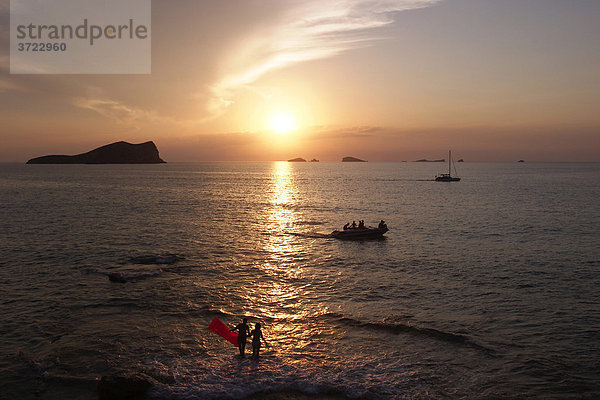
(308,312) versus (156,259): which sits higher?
(156,259)

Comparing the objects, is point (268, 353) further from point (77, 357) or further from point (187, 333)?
point (77, 357)

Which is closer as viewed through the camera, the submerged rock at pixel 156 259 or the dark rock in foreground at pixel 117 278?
the dark rock in foreground at pixel 117 278

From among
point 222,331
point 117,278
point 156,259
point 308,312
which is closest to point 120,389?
point 222,331

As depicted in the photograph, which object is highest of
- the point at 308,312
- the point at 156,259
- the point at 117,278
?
the point at 156,259

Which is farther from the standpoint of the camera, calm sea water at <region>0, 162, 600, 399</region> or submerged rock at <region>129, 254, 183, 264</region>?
submerged rock at <region>129, 254, 183, 264</region>

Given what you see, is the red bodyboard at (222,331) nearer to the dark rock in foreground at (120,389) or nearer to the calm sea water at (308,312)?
the calm sea water at (308,312)

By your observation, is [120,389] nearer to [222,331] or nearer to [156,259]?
[222,331]

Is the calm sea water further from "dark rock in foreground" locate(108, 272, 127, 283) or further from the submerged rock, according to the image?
the submerged rock

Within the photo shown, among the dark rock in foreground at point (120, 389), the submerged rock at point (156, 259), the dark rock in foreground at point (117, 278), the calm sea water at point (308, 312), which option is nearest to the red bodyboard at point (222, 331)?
the calm sea water at point (308, 312)

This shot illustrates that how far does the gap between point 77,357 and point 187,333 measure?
548 centimetres

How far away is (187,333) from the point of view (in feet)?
73.4

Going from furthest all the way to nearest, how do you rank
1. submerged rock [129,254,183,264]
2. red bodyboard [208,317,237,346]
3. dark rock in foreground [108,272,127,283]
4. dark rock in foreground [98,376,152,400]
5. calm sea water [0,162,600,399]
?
submerged rock [129,254,183,264], dark rock in foreground [108,272,127,283], red bodyboard [208,317,237,346], calm sea water [0,162,600,399], dark rock in foreground [98,376,152,400]

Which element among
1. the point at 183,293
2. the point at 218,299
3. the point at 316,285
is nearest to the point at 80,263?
the point at 183,293

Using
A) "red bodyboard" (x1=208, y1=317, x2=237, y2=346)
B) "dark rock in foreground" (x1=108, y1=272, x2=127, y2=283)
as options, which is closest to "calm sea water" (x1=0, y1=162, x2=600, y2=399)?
"dark rock in foreground" (x1=108, y1=272, x2=127, y2=283)
